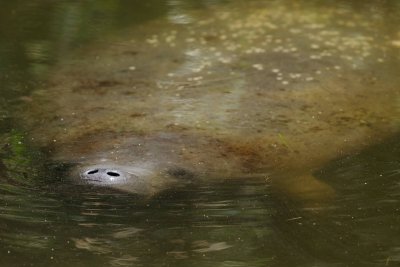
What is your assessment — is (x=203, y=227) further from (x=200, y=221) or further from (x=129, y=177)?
(x=129, y=177)

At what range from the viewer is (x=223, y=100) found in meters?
5.23

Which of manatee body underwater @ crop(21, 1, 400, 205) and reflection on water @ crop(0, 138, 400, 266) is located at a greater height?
reflection on water @ crop(0, 138, 400, 266)

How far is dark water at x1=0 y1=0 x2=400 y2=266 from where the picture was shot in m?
3.58

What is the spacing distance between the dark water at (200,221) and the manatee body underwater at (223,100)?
0.36 ft

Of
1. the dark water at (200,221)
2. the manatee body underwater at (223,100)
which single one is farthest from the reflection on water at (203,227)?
the manatee body underwater at (223,100)

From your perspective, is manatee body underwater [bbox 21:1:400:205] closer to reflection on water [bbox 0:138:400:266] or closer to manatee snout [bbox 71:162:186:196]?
manatee snout [bbox 71:162:186:196]

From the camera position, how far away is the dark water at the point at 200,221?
3.58 metres

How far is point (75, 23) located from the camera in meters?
7.28

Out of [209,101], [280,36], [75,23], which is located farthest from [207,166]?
[75,23]

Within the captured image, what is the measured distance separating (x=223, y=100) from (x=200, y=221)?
142cm

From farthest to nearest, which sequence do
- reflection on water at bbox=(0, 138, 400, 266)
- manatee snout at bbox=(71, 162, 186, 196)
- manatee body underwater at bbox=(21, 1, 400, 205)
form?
manatee body underwater at bbox=(21, 1, 400, 205), manatee snout at bbox=(71, 162, 186, 196), reflection on water at bbox=(0, 138, 400, 266)

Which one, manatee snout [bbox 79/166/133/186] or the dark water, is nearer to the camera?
the dark water

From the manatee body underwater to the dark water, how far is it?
4.3 inches

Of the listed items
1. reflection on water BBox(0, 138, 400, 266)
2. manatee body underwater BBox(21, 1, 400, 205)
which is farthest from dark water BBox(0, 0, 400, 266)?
manatee body underwater BBox(21, 1, 400, 205)
